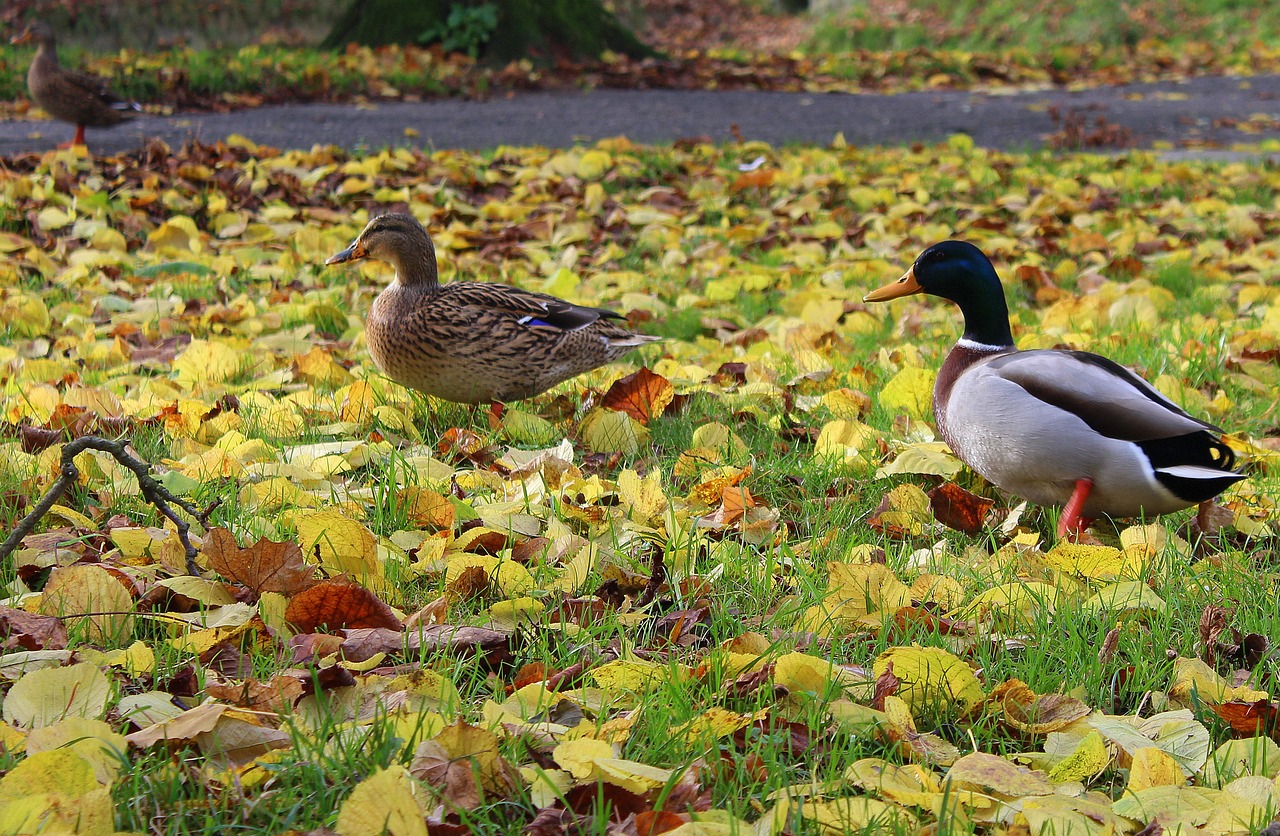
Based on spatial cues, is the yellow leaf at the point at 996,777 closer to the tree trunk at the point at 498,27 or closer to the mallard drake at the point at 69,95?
the mallard drake at the point at 69,95

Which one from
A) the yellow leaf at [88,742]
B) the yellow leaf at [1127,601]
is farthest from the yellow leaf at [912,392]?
the yellow leaf at [88,742]

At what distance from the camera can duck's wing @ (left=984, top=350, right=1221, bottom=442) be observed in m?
2.72

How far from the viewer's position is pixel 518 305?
149 inches

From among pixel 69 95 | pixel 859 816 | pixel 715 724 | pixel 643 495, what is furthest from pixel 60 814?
pixel 69 95

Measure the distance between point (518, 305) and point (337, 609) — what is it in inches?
71.0

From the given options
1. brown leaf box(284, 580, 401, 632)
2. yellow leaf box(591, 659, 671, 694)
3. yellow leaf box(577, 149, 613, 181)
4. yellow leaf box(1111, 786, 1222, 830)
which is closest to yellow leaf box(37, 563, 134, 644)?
brown leaf box(284, 580, 401, 632)

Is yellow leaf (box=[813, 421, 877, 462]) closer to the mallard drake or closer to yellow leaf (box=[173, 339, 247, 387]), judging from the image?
yellow leaf (box=[173, 339, 247, 387])

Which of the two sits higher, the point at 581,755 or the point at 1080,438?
the point at 1080,438

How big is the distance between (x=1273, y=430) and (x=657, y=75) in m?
10.1

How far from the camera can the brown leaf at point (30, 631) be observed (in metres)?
1.94

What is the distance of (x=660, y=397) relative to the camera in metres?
3.57

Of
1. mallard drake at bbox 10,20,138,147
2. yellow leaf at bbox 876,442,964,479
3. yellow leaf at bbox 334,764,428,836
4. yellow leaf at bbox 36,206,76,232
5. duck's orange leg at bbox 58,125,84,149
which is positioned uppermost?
mallard drake at bbox 10,20,138,147

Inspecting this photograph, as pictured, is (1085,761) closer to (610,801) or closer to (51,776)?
(610,801)

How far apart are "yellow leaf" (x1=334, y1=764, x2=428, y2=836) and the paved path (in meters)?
7.23
